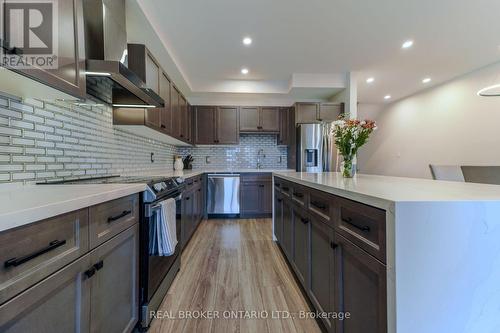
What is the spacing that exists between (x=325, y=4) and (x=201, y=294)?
2.96 metres

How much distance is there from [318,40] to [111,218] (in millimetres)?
3158

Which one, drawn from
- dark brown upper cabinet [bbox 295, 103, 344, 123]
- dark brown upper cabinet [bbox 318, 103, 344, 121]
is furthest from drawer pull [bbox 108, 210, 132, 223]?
dark brown upper cabinet [bbox 318, 103, 344, 121]

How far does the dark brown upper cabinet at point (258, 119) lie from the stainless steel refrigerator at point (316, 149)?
67 cm

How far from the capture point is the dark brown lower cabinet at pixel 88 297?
663 millimetres

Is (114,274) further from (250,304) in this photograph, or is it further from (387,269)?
(387,269)

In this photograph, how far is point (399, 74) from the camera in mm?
4289

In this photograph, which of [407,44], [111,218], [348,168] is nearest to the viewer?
[111,218]

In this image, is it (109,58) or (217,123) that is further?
(217,123)

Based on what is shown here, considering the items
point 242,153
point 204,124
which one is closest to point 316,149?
point 242,153

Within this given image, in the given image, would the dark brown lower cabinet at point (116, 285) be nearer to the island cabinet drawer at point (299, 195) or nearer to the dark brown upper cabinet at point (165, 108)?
the island cabinet drawer at point (299, 195)

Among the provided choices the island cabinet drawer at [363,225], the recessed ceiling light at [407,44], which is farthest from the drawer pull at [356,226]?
the recessed ceiling light at [407,44]

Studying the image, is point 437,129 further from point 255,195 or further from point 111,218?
point 111,218

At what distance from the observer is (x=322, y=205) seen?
136 cm

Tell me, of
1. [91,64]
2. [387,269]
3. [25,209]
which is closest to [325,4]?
[91,64]
